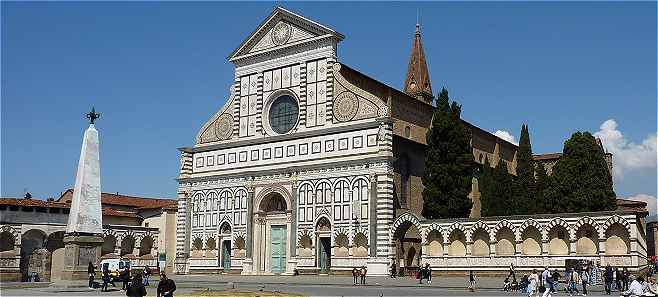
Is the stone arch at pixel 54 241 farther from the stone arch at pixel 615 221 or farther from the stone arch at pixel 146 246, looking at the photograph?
the stone arch at pixel 615 221

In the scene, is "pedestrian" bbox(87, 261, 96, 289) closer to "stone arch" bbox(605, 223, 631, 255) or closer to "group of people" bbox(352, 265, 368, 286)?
"group of people" bbox(352, 265, 368, 286)

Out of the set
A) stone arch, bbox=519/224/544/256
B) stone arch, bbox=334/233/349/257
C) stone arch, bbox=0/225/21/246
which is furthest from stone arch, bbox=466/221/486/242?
stone arch, bbox=0/225/21/246

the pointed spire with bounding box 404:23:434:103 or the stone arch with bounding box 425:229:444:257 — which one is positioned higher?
the pointed spire with bounding box 404:23:434:103

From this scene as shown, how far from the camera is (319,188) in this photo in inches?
1956

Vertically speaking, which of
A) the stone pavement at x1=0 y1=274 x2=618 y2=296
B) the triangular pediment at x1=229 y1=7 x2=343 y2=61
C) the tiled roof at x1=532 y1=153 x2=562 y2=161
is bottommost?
the stone pavement at x1=0 y1=274 x2=618 y2=296

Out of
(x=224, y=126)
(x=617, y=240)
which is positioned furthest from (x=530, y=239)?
(x=224, y=126)

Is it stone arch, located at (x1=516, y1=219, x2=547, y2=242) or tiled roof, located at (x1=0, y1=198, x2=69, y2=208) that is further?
tiled roof, located at (x1=0, y1=198, x2=69, y2=208)

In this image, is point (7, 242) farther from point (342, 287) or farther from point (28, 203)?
point (342, 287)

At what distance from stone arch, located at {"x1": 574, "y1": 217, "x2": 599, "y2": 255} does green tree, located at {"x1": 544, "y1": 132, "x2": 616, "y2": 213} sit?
909cm

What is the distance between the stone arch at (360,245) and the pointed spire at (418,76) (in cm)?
2917

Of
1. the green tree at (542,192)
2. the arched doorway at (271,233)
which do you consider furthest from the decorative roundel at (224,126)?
the green tree at (542,192)

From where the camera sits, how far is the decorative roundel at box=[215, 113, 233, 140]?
5578 cm

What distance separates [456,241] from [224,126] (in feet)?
66.8

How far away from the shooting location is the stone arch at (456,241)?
44.5m
